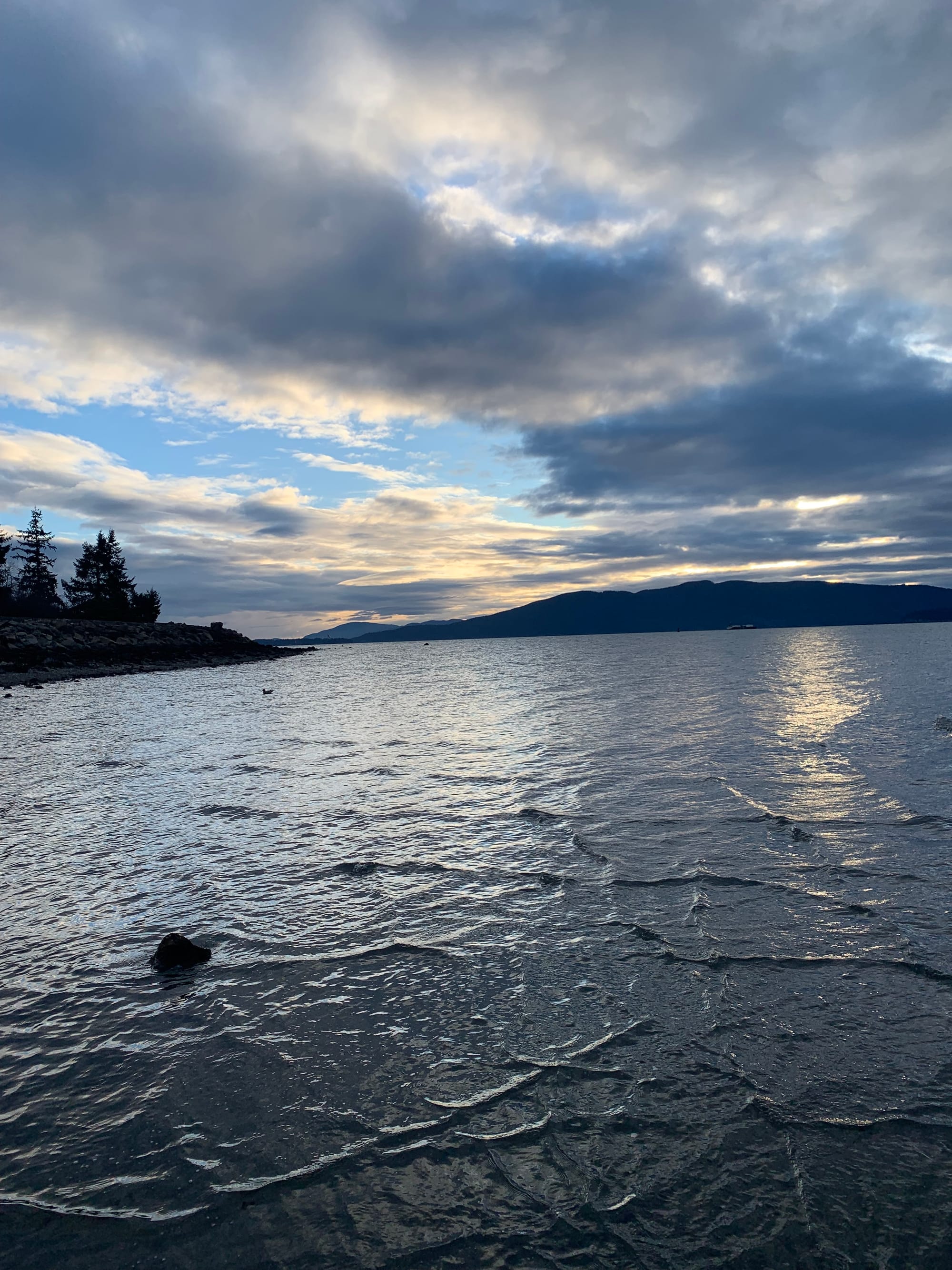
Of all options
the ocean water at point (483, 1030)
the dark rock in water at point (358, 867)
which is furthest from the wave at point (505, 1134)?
the dark rock in water at point (358, 867)

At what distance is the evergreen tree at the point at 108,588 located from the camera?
11062cm

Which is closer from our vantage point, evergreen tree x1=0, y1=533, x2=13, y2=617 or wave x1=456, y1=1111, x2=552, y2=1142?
wave x1=456, y1=1111, x2=552, y2=1142

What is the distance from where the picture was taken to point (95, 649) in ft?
269

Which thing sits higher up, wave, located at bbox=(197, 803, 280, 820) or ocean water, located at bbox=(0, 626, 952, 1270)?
ocean water, located at bbox=(0, 626, 952, 1270)

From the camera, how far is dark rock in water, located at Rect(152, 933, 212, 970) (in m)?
8.12

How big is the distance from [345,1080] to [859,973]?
5.83 meters

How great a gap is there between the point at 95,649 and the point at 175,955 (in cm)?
8592

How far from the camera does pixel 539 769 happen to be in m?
20.8

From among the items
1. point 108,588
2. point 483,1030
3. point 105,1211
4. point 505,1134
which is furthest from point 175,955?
point 108,588

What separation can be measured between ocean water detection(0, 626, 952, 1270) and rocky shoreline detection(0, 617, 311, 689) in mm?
56176

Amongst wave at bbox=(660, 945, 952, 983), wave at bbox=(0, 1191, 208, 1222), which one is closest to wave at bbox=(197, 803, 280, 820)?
wave at bbox=(660, 945, 952, 983)

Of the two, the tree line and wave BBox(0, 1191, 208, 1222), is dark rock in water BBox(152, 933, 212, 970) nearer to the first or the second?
wave BBox(0, 1191, 208, 1222)

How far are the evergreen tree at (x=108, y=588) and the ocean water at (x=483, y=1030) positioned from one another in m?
106

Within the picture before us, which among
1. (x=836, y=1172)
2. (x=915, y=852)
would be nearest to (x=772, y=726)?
(x=915, y=852)
